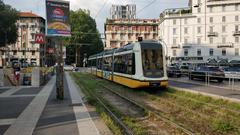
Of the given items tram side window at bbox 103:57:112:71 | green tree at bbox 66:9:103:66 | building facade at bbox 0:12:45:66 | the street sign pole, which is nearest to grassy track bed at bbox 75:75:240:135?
the street sign pole

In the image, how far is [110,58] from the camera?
1050 inches

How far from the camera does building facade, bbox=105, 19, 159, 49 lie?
343ft

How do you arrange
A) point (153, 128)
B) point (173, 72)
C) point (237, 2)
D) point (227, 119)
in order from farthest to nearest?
1. point (237, 2)
2. point (173, 72)
3. point (227, 119)
4. point (153, 128)

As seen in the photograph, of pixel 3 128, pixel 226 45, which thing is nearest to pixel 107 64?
pixel 3 128

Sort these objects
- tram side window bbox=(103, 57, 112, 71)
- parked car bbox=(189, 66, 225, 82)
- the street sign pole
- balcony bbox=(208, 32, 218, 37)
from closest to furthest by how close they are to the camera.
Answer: the street sign pole → parked car bbox=(189, 66, 225, 82) → tram side window bbox=(103, 57, 112, 71) → balcony bbox=(208, 32, 218, 37)

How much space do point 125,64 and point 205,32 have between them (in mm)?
61079

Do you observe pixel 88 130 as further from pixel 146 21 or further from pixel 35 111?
pixel 146 21

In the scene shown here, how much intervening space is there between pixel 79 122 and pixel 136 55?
993 cm

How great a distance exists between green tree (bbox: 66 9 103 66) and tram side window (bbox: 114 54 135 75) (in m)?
63.0

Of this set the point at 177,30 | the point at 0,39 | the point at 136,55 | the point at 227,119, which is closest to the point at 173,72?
the point at 136,55

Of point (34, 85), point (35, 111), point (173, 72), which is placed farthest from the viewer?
point (173, 72)

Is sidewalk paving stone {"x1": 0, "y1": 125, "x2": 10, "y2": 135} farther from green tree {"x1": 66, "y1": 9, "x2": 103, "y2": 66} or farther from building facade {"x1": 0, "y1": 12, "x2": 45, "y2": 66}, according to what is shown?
building facade {"x1": 0, "y1": 12, "x2": 45, "y2": 66}

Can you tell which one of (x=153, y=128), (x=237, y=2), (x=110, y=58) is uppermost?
(x=237, y=2)

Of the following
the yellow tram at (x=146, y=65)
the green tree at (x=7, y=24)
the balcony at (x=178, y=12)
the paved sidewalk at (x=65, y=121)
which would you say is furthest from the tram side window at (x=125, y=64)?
the balcony at (x=178, y=12)
